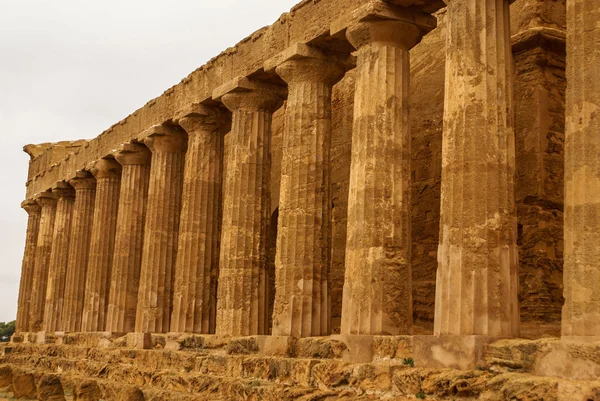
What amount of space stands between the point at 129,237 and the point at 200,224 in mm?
3855

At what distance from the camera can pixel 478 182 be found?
31.0 ft

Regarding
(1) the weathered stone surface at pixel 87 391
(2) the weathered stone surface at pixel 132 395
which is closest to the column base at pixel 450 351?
(2) the weathered stone surface at pixel 132 395

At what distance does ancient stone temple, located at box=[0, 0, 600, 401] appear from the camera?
876cm

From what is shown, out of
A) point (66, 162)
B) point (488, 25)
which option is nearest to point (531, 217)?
point (488, 25)

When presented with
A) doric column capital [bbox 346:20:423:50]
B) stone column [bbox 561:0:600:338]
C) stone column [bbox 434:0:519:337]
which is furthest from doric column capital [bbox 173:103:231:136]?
stone column [bbox 561:0:600:338]

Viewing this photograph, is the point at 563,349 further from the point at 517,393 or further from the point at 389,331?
the point at 389,331

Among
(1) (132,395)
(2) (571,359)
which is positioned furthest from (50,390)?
(2) (571,359)

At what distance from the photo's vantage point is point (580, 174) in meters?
8.27

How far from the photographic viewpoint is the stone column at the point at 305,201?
12.8m

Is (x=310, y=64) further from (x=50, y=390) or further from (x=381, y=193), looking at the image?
(x=50, y=390)

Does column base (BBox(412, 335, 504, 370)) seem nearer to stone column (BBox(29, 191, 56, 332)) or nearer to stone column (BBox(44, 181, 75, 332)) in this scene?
stone column (BBox(44, 181, 75, 332))

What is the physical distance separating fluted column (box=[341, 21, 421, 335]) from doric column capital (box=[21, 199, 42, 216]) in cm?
1890

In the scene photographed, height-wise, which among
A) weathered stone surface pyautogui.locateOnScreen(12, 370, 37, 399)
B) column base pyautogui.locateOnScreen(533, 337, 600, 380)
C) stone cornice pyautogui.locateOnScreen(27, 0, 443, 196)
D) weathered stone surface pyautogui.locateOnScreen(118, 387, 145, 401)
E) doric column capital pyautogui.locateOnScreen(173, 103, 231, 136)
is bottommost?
weathered stone surface pyautogui.locateOnScreen(12, 370, 37, 399)

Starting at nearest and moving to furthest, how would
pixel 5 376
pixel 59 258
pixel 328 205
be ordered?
pixel 328 205 < pixel 5 376 < pixel 59 258
